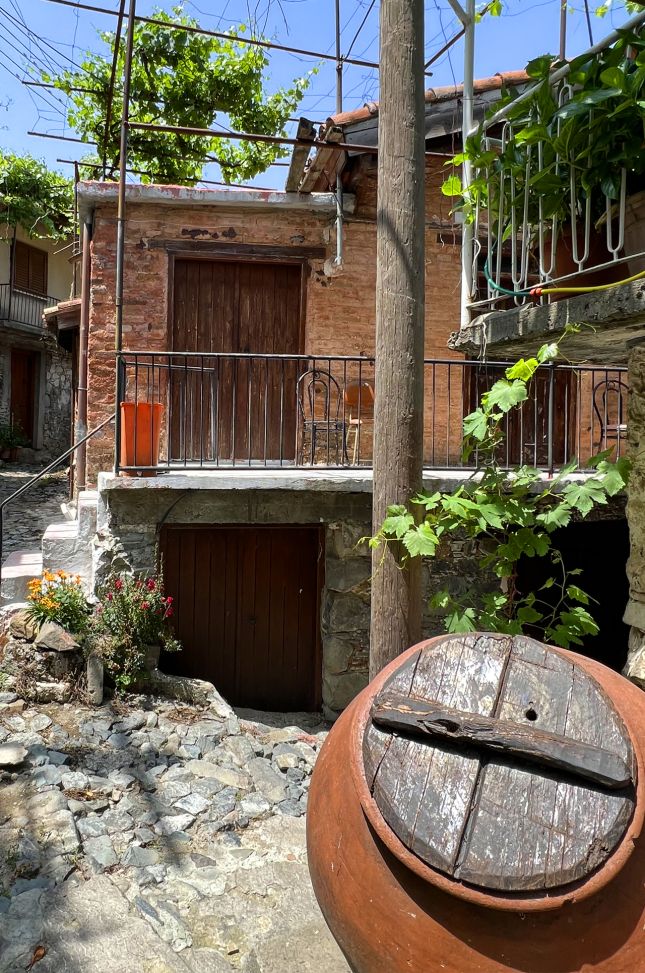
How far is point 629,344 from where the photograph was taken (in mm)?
3279

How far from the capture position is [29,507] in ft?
38.8

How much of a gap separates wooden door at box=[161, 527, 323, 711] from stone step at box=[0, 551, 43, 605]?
1209mm

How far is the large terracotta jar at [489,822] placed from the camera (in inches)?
61.6

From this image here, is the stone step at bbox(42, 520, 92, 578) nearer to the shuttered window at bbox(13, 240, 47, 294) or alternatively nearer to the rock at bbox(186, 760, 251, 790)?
the rock at bbox(186, 760, 251, 790)

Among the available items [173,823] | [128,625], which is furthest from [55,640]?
[173,823]

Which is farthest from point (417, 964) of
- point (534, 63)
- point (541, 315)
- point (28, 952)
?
point (534, 63)

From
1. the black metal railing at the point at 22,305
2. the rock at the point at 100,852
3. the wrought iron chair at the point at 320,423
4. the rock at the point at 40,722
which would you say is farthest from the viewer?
the black metal railing at the point at 22,305

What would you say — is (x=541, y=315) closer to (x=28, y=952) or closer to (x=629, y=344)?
(x=629, y=344)

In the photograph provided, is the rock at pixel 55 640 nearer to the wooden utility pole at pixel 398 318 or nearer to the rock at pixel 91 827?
the rock at pixel 91 827

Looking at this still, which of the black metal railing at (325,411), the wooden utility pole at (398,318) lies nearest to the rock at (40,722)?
the wooden utility pole at (398,318)

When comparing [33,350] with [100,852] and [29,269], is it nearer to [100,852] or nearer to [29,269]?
[29,269]

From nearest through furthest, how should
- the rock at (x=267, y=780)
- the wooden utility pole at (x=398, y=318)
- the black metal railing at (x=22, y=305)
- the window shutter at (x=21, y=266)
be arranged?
the wooden utility pole at (x=398, y=318), the rock at (x=267, y=780), the black metal railing at (x=22, y=305), the window shutter at (x=21, y=266)

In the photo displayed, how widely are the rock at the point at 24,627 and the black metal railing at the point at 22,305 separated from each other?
15264 mm

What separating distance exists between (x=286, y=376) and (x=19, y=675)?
401 cm
